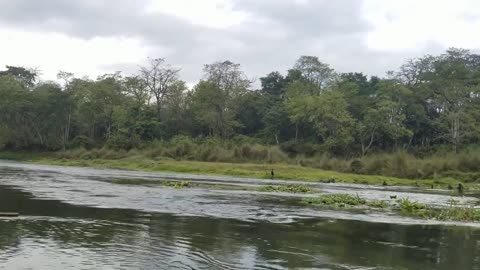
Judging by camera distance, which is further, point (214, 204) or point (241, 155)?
point (241, 155)

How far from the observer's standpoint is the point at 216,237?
17.7 meters

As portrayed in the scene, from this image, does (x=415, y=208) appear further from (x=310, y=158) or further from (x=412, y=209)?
(x=310, y=158)

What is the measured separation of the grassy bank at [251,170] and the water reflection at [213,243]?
39.5 m

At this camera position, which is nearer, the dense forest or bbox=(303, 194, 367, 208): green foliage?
bbox=(303, 194, 367, 208): green foliage

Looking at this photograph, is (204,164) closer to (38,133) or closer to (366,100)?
(366,100)

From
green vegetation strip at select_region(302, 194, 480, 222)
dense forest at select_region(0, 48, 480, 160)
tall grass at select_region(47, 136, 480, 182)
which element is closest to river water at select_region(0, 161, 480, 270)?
green vegetation strip at select_region(302, 194, 480, 222)

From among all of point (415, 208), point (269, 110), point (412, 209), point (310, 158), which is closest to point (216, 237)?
point (412, 209)

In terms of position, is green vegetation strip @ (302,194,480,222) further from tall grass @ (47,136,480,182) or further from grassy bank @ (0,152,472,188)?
tall grass @ (47,136,480,182)

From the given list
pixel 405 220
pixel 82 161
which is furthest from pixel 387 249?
pixel 82 161

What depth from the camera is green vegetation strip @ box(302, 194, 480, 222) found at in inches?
1035

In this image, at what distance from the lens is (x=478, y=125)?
8794 cm

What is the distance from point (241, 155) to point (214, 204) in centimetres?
5167

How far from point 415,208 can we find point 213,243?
1637cm

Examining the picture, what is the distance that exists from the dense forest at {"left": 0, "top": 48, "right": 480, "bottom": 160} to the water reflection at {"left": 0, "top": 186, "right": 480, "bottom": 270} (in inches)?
2740
